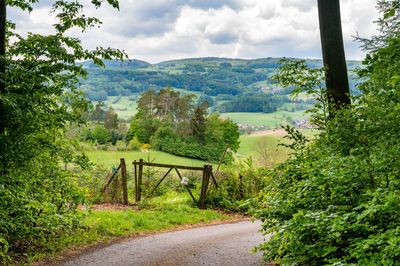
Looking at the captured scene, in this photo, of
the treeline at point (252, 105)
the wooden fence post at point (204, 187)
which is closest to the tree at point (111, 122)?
the wooden fence post at point (204, 187)

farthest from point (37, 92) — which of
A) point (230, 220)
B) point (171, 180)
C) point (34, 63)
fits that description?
point (171, 180)

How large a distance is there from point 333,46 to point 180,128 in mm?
56782

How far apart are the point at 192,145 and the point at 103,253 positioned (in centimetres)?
5285

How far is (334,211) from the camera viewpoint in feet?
10.7

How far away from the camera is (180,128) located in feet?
206

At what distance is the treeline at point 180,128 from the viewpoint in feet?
194

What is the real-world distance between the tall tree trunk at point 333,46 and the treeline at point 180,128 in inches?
1843

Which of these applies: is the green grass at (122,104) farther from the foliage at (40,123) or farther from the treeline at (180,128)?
the foliage at (40,123)

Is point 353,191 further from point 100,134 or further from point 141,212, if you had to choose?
point 100,134

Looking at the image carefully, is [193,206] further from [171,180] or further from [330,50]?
[330,50]

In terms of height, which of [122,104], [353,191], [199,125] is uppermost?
[122,104]

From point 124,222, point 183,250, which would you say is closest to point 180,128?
point 124,222

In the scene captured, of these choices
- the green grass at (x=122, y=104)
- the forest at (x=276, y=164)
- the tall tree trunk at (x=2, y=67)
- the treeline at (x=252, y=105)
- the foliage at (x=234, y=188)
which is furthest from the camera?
the green grass at (x=122, y=104)

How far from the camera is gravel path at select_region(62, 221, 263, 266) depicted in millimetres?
5875
